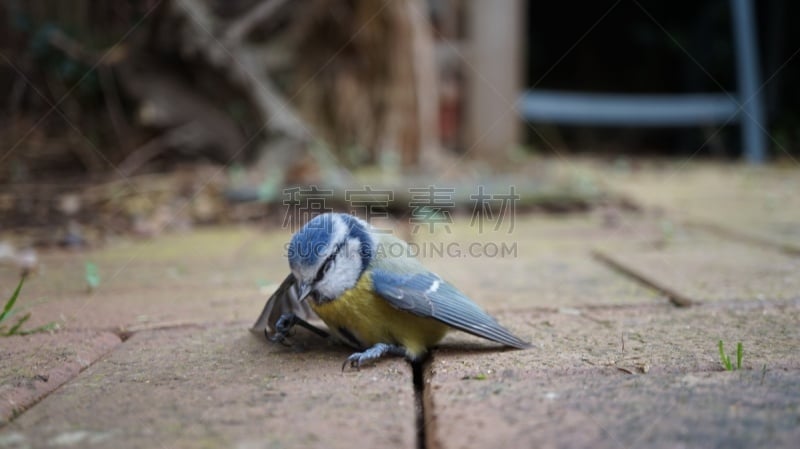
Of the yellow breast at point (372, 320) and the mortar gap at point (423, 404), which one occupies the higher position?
the yellow breast at point (372, 320)

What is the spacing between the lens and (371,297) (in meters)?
→ 1.63

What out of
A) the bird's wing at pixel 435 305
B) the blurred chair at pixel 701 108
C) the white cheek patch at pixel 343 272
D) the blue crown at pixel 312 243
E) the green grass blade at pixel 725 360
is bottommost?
the green grass blade at pixel 725 360

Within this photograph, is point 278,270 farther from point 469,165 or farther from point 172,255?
point 469,165

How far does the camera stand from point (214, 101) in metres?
4.92

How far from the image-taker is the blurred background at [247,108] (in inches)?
160

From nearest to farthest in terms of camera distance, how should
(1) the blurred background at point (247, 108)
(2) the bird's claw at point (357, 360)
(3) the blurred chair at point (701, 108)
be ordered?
(2) the bird's claw at point (357, 360)
(1) the blurred background at point (247, 108)
(3) the blurred chair at point (701, 108)

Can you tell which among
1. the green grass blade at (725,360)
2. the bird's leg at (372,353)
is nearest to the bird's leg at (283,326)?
the bird's leg at (372,353)

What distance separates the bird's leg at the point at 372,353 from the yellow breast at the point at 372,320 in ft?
0.07

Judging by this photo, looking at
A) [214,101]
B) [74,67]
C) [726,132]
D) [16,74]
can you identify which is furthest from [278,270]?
[726,132]

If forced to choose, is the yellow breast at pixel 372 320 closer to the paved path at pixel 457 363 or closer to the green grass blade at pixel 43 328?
the paved path at pixel 457 363

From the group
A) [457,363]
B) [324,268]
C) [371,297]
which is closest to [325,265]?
[324,268]

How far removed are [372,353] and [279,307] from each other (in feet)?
1.12

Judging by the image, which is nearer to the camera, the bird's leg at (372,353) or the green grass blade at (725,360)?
A: the green grass blade at (725,360)

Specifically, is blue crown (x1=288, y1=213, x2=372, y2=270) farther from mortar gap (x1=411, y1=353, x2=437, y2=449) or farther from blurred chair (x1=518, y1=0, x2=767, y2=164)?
blurred chair (x1=518, y1=0, x2=767, y2=164)
